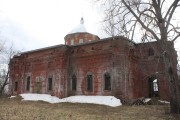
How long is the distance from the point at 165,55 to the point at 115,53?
852 cm

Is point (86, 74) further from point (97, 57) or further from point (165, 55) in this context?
point (165, 55)

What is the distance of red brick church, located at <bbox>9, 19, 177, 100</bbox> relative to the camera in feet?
71.4

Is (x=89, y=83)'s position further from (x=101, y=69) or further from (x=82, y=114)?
(x=82, y=114)

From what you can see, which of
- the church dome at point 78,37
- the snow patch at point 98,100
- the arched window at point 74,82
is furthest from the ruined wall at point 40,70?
the church dome at point 78,37

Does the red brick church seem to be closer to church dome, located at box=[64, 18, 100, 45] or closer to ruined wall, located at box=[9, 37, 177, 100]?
ruined wall, located at box=[9, 37, 177, 100]

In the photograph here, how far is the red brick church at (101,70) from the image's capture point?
2175cm

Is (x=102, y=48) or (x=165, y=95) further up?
(x=102, y=48)

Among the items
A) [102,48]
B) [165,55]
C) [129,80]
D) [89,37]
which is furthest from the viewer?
[89,37]

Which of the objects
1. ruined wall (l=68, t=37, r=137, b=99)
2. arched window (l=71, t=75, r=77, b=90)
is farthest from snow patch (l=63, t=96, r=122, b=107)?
arched window (l=71, t=75, r=77, b=90)

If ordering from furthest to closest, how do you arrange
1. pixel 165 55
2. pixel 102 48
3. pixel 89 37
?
pixel 89 37 < pixel 102 48 < pixel 165 55

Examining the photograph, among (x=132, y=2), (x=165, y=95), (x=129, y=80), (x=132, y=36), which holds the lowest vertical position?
(x=165, y=95)

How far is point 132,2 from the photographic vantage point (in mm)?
14398

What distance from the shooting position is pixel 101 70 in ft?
75.2

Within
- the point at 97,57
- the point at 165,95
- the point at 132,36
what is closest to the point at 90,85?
the point at 97,57
